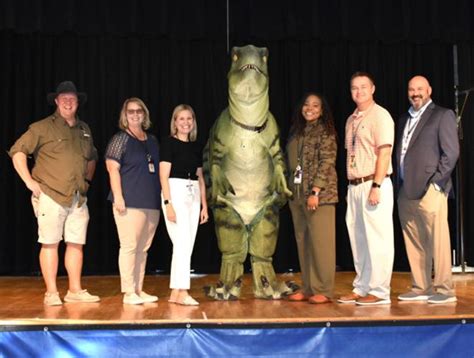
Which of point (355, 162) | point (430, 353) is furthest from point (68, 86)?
point (430, 353)

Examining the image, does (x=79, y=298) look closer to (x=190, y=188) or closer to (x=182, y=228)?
(x=182, y=228)

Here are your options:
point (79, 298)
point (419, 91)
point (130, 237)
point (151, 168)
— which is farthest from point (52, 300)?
point (419, 91)

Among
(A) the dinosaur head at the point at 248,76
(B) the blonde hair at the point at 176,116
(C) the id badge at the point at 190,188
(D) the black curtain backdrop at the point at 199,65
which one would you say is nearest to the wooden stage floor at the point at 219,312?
(C) the id badge at the point at 190,188

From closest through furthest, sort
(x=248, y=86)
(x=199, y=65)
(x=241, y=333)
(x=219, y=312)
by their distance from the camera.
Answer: (x=241, y=333) → (x=219, y=312) → (x=248, y=86) → (x=199, y=65)

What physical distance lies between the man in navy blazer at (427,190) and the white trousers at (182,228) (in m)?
1.39

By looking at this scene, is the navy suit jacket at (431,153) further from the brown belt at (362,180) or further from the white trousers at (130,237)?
the white trousers at (130,237)

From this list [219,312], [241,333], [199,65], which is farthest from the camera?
[199,65]

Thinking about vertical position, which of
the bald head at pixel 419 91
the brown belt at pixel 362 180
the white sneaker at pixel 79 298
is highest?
the bald head at pixel 419 91

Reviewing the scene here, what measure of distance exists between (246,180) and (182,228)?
0.55 m

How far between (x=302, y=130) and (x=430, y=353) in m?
1.63

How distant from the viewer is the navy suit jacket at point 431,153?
14.6 ft

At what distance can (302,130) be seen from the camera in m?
4.58

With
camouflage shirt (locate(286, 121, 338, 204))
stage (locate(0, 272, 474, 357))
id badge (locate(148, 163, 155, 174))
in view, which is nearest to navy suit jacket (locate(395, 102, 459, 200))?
camouflage shirt (locate(286, 121, 338, 204))

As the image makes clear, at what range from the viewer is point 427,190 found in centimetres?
446
